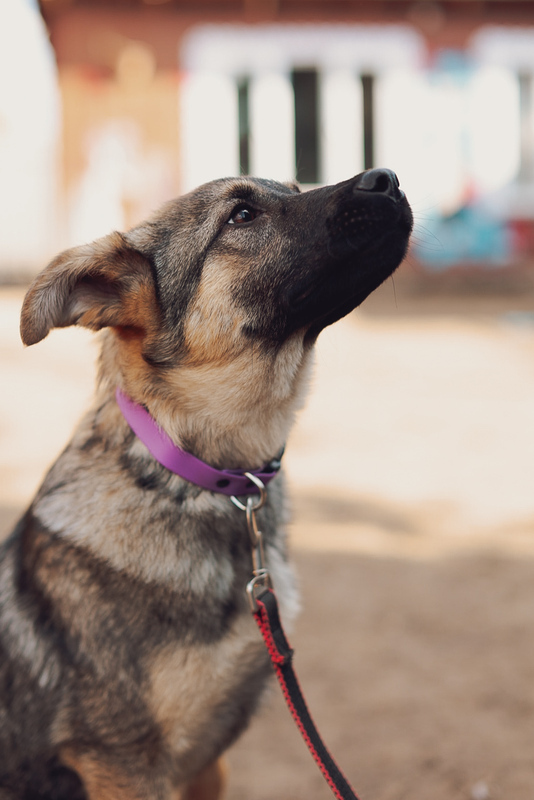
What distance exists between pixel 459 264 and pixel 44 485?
13223 mm

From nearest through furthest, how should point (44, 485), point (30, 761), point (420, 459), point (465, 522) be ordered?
point (30, 761)
point (44, 485)
point (465, 522)
point (420, 459)

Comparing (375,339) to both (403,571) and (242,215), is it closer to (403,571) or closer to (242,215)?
(403,571)

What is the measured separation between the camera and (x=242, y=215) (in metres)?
2.31

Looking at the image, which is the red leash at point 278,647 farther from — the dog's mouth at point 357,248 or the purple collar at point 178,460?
the dog's mouth at point 357,248

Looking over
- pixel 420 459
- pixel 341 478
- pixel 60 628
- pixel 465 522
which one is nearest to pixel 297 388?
pixel 60 628

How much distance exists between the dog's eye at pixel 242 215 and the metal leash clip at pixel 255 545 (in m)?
0.75

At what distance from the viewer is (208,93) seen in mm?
13875

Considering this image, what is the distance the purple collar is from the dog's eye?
2.04 ft

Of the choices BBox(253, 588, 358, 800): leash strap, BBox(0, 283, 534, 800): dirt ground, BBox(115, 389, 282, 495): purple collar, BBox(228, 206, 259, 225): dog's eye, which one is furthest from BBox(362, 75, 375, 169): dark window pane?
BBox(253, 588, 358, 800): leash strap

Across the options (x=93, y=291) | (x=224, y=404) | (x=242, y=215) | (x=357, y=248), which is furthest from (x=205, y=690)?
(x=242, y=215)

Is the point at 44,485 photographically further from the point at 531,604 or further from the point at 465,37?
the point at 465,37

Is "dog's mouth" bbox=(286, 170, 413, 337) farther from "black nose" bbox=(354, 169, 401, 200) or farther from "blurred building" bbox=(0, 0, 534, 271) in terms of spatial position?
"blurred building" bbox=(0, 0, 534, 271)

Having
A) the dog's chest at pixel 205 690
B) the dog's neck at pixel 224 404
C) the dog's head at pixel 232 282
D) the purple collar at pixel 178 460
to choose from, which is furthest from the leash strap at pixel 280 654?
the dog's head at pixel 232 282

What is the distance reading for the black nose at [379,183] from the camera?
80.7 inches
